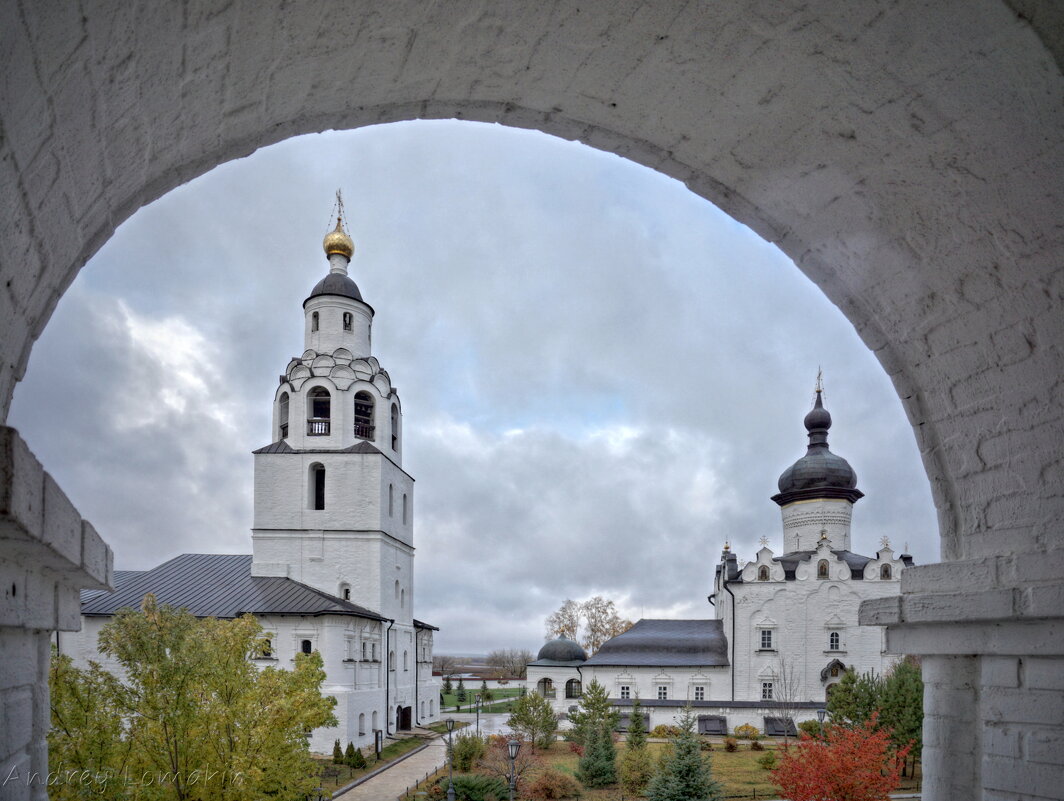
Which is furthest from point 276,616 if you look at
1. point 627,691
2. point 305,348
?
point 627,691

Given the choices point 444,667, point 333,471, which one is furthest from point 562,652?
point 444,667

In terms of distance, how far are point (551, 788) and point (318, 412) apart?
1871cm

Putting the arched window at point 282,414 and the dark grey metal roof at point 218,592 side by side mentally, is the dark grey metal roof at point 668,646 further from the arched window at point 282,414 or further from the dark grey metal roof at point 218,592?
the arched window at point 282,414

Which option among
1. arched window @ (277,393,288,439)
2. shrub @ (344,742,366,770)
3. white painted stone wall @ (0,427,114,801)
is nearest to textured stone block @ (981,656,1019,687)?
white painted stone wall @ (0,427,114,801)

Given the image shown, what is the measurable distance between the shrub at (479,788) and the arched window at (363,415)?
1668cm

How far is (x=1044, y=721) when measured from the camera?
152 inches

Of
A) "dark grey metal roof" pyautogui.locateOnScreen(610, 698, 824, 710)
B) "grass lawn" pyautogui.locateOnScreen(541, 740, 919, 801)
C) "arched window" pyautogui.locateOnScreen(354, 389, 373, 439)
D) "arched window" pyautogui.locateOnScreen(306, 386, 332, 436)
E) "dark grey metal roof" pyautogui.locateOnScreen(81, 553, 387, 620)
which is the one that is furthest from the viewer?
"dark grey metal roof" pyautogui.locateOnScreen(610, 698, 824, 710)

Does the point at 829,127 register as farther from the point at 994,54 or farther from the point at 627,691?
the point at 627,691

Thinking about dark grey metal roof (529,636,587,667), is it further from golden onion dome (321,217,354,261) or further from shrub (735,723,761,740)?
golden onion dome (321,217,354,261)

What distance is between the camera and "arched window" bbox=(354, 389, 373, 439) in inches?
1415

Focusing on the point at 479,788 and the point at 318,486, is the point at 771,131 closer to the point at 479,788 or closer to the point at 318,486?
the point at 479,788

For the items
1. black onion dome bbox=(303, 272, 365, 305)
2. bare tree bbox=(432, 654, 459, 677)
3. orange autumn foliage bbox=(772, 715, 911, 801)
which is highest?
black onion dome bbox=(303, 272, 365, 305)

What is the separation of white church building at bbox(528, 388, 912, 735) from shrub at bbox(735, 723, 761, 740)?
0.51 metres

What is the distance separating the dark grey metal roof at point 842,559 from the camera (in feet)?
136
